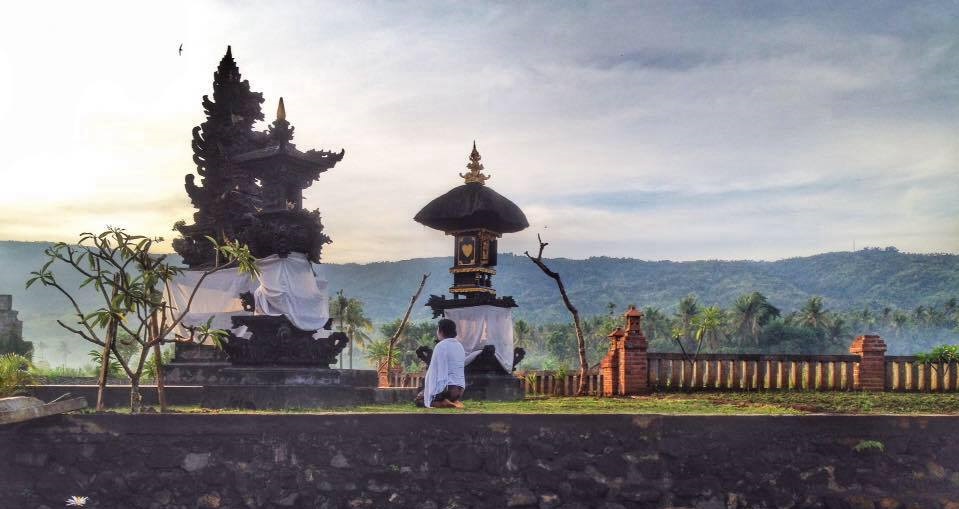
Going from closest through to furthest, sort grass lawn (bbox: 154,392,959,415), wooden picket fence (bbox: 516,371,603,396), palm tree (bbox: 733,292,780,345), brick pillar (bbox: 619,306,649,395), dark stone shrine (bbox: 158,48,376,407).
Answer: grass lawn (bbox: 154,392,959,415) < dark stone shrine (bbox: 158,48,376,407) < brick pillar (bbox: 619,306,649,395) < wooden picket fence (bbox: 516,371,603,396) < palm tree (bbox: 733,292,780,345)

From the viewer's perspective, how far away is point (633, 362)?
19.8m

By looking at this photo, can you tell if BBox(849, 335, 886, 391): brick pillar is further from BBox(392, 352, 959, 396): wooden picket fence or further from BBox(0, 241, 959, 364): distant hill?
BBox(0, 241, 959, 364): distant hill

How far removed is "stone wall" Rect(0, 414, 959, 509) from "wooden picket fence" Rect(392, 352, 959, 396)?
7627mm

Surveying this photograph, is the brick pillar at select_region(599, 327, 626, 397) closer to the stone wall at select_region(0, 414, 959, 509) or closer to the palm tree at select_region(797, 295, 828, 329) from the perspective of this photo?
the stone wall at select_region(0, 414, 959, 509)

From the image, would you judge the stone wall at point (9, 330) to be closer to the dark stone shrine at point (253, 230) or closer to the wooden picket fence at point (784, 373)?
the dark stone shrine at point (253, 230)

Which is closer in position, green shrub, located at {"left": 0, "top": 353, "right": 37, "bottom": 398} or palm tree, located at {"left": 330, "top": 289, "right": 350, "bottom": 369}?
green shrub, located at {"left": 0, "top": 353, "right": 37, "bottom": 398}

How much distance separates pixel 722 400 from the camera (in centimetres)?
1730

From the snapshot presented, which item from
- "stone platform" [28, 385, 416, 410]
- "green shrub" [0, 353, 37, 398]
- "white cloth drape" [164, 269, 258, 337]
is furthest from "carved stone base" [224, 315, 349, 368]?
"green shrub" [0, 353, 37, 398]

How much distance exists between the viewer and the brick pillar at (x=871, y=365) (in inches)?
740

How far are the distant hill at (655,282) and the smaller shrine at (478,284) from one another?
450 feet

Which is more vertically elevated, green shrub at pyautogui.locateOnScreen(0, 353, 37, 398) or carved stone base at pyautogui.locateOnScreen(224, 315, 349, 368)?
carved stone base at pyautogui.locateOnScreen(224, 315, 349, 368)

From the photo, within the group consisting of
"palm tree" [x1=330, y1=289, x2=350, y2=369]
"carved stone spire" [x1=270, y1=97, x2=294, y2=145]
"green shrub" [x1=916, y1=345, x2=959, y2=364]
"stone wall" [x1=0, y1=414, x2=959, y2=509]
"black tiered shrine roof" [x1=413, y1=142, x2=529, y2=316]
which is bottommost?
"stone wall" [x1=0, y1=414, x2=959, y2=509]

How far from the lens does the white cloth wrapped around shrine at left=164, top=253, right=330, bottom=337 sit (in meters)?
17.0

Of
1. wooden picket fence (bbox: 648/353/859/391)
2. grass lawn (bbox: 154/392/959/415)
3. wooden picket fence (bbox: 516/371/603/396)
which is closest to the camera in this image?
grass lawn (bbox: 154/392/959/415)
